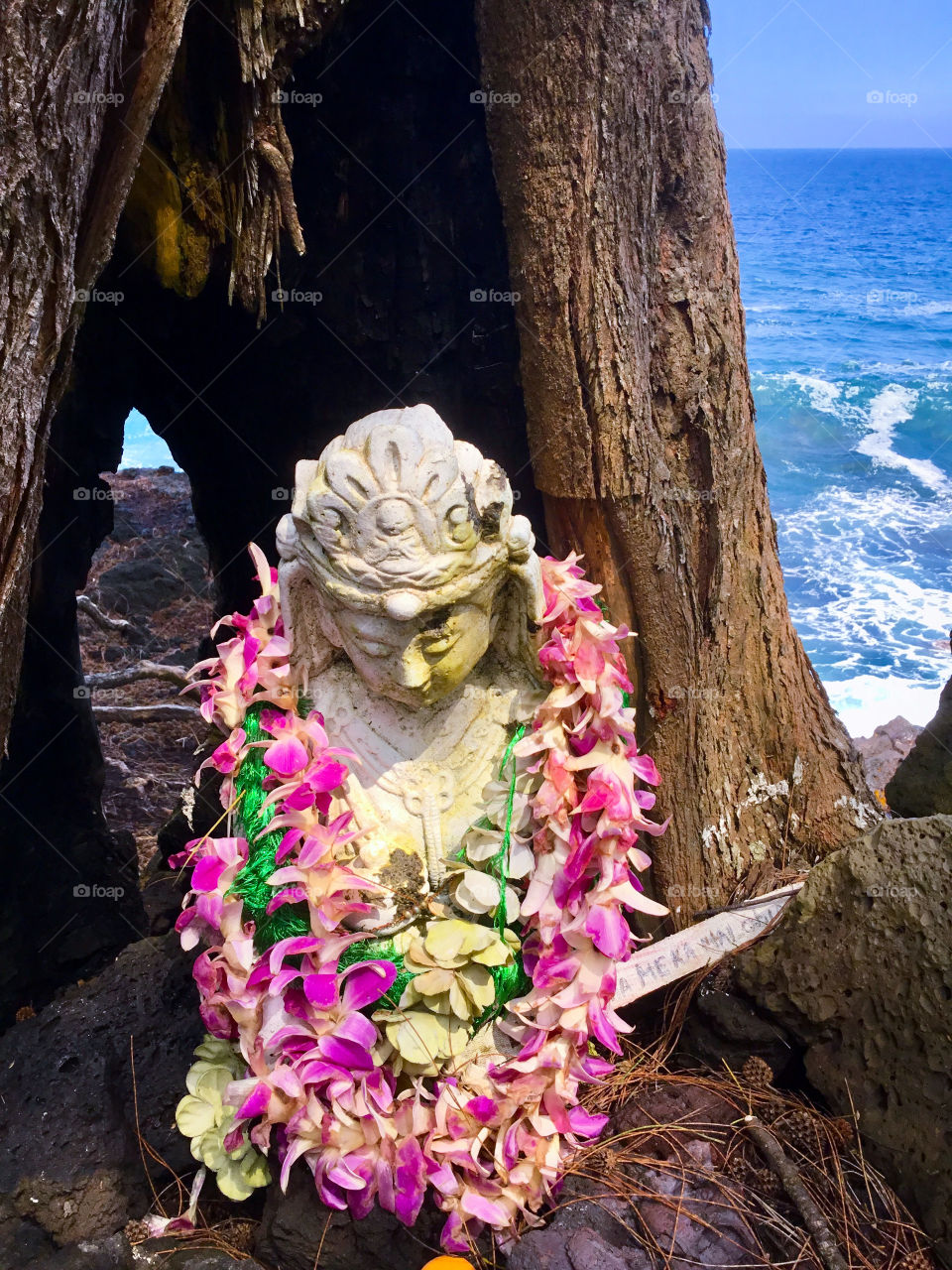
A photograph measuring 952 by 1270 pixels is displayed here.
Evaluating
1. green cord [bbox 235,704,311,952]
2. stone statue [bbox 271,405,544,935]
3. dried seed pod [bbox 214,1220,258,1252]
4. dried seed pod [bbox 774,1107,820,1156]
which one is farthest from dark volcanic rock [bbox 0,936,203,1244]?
dried seed pod [bbox 774,1107,820,1156]

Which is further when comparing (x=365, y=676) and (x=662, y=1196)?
(x=662, y=1196)

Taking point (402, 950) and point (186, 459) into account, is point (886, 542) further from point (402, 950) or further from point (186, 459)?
point (402, 950)

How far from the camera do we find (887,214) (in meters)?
20.3

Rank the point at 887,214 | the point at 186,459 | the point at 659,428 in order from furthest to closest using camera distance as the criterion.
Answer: the point at 887,214 < the point at 186,459 < the point at 659,428

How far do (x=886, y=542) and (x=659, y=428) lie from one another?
7.44m

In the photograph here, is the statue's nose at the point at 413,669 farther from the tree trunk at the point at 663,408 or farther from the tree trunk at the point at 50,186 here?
the tree trunk at the point at 663,408

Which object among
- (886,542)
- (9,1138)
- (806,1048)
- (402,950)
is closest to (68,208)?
(402,950)

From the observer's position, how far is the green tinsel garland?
1.95m

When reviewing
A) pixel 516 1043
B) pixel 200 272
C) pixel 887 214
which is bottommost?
pixel 516 1043

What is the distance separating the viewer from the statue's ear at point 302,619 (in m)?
1.89

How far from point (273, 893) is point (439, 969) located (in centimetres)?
38

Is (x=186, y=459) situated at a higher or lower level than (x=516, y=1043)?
higher

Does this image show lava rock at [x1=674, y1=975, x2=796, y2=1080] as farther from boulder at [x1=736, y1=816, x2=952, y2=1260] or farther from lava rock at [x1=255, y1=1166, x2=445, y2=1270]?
lava rock at [x1=255, y1=1166, x2=445, y2=1270]

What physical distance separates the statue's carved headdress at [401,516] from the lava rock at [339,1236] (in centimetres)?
129
